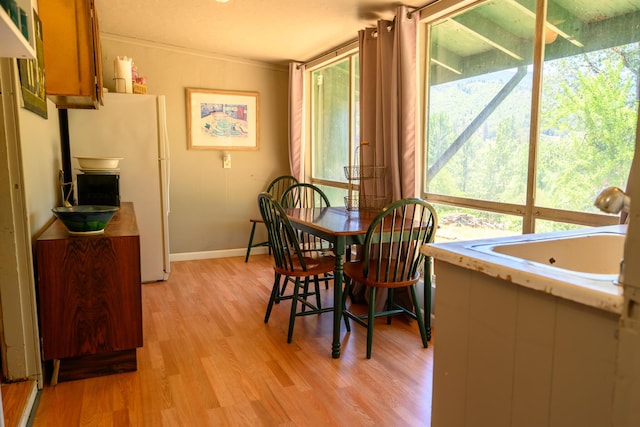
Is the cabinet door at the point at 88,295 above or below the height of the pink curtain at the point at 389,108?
below

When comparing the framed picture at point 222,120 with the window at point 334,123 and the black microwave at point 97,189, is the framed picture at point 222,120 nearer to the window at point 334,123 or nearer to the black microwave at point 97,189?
the window at point 334,123

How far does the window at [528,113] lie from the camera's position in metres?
2.02

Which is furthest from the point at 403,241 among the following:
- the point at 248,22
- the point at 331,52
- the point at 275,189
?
the point at 275,189

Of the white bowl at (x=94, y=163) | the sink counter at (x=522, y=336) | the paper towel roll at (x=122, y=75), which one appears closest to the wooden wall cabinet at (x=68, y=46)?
the white bowl at (x=94, y=163)

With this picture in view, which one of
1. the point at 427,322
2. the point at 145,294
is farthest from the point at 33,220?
the point at 427,322

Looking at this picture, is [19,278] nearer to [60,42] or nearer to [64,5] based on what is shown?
[60,42]

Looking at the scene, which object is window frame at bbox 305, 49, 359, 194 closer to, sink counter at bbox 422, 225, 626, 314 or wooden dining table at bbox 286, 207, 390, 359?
wooden dining table at bbox 286, 207, 390, 359

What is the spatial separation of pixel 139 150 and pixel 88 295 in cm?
197

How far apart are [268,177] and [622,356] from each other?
4.58 meters

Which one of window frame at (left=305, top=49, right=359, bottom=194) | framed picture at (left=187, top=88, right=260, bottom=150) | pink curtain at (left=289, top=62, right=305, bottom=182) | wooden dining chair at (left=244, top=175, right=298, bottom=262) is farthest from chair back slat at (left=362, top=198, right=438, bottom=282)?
framed picture at (left=187, top=88, right=260, bottom=150)

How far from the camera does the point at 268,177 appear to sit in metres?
5.17

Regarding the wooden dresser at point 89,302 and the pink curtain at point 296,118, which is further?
the pink curtain at point 296,118

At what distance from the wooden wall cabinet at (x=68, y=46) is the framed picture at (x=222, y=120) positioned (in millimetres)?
2101

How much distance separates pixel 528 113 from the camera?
2.44 metres
